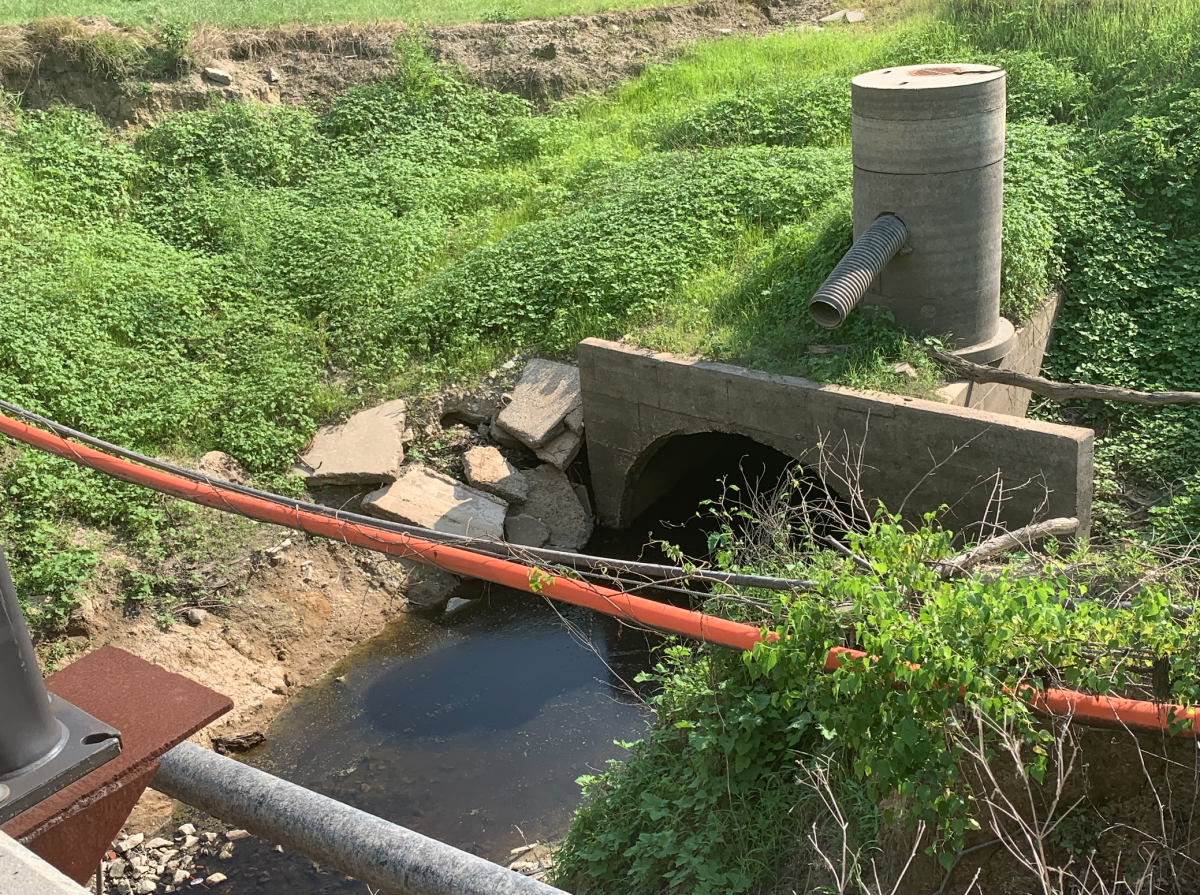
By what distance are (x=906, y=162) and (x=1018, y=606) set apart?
5.46 metres

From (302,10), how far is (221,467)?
933cm

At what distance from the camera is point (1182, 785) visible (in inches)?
149

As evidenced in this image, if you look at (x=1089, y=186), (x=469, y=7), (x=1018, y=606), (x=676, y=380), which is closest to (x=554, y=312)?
(x=676, y=380)

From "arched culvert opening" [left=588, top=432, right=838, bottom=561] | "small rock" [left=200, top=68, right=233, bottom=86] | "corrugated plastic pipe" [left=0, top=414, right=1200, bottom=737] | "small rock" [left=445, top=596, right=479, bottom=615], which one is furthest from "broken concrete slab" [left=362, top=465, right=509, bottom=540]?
"small rock" [left=200, top=68, right=233, bottom=86]

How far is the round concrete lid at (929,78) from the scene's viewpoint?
8180 mm

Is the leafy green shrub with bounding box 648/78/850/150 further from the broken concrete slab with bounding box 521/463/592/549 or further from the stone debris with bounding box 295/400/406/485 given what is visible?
the stone debris with bounding box 295/400/406/485

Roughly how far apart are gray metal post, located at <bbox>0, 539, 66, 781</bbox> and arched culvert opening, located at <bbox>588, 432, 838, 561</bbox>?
8.41 meters

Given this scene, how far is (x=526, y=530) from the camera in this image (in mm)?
9797

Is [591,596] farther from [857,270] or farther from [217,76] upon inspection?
[217,76]

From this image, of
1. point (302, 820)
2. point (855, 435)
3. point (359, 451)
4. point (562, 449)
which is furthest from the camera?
point (562, 449)

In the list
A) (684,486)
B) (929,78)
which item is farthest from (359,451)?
(929,78)

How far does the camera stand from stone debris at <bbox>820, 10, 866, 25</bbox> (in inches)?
668

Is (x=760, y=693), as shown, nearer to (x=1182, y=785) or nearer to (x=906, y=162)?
(x=1182, y=785)

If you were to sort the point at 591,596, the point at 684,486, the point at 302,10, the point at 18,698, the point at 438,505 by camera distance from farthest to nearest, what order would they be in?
1. the point at 302,10
2. the point at 684,486
3. the point at 438,505
4. the point at 591,596
5. the point at 18,698
